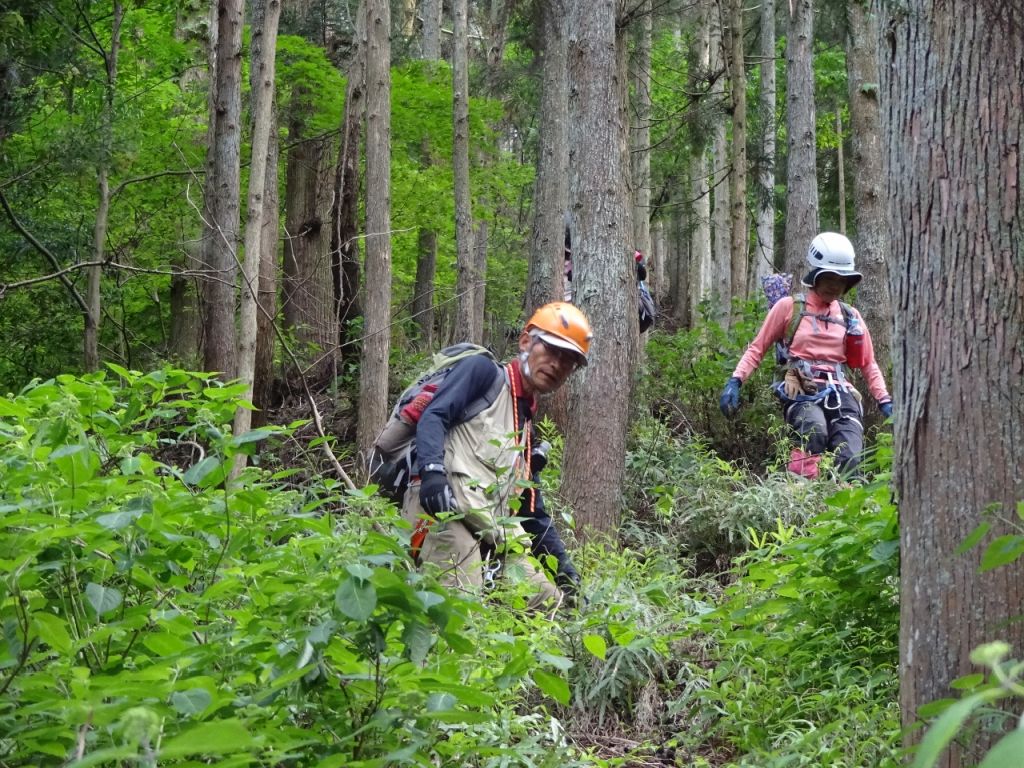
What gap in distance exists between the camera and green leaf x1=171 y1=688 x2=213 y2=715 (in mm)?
2266

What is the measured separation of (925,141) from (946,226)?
0.26 m

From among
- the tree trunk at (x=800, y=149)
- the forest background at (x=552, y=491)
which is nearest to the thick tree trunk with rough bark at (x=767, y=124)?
the tree trunk at (x=800, y=149)

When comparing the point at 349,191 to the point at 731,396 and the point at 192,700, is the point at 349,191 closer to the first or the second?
the point at 731,396

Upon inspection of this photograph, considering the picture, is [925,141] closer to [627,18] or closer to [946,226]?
[946,226]

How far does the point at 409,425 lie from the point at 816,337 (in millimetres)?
4340

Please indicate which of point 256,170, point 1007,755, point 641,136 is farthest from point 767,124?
point 1007,755

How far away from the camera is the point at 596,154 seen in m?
7.93

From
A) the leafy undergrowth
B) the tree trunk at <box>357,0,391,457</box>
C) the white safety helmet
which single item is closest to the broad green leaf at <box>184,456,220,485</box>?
the leafy undergrowth

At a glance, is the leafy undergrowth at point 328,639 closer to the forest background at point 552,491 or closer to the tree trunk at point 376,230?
the forest background at point 552,491

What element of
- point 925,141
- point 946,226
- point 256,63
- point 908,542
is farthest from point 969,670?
point 256,63

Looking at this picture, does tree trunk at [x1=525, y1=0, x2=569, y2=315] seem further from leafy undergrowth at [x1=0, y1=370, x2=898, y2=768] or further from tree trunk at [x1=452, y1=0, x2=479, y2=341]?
leafy undergrowth at [x1=0, y1=370, x2=898, y2=768]

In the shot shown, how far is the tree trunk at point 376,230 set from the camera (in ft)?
36.3

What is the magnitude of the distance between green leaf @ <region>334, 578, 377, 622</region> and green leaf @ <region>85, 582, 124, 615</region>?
0.66 meters

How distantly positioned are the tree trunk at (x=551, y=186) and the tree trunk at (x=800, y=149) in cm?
292
